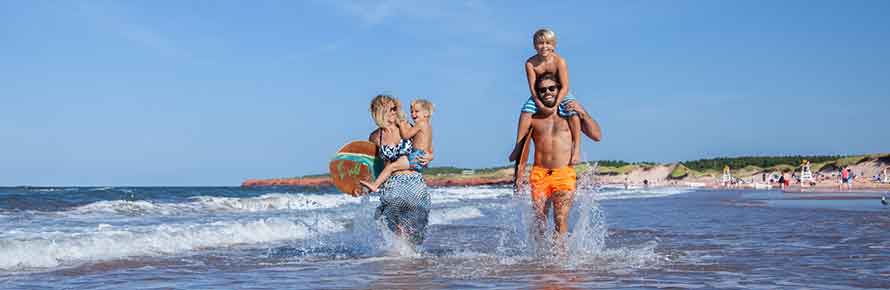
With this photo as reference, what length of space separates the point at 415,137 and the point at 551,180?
1.21 m

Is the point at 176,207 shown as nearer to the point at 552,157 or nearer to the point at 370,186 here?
the point at 370,186

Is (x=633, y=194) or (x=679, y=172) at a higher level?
(x=679, y=172)

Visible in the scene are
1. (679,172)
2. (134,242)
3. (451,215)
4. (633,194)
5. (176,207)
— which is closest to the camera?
(134,242)

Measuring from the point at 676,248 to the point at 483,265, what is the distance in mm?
2489

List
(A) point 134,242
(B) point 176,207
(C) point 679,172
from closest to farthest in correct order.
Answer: (A) point 134,242, (B) point 176,207, (C) point 679,172

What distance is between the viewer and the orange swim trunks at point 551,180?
269 inches

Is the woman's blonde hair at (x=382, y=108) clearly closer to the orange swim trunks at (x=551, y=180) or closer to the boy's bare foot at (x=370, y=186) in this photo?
the boy's bare foot at (x=370, y=186)

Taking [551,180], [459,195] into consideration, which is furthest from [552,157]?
[459,195]

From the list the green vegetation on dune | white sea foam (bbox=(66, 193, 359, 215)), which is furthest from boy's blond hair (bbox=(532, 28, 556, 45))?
the green vegetation on dune

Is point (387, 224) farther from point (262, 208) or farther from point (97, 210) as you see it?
point (262, 208)

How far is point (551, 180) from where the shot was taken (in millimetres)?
6867

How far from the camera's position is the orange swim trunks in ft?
22.4

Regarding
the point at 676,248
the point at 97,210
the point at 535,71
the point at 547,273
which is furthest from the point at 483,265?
the point at 97,210

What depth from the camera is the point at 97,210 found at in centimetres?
1886
